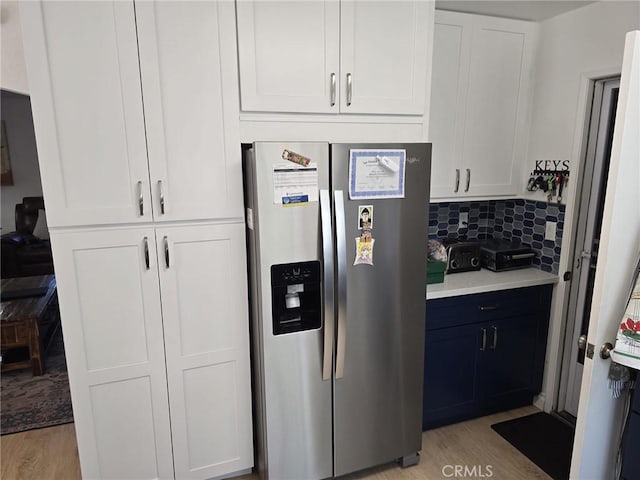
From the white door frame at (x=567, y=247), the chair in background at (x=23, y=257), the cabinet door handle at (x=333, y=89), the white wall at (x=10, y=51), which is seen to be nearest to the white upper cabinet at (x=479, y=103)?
the white door frame at (x=567, y=247)

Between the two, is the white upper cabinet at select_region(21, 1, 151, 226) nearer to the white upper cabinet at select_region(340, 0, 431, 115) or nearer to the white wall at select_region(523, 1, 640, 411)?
the white upper cabinet at select_region(340, 0, 431, 115)

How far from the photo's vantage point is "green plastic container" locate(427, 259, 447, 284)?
A: 241 cm

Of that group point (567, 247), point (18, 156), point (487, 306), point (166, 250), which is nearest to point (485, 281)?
point (487, 306)

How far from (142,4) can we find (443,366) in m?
2.29

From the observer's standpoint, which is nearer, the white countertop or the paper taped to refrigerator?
the paper taped to refrigerator

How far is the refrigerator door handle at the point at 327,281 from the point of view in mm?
1779

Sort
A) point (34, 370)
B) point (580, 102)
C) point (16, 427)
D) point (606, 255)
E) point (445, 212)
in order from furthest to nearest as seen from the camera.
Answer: point (34, 370) → point (445, 212) → point (16, 427) → point (580, 102) → point (606, 255)

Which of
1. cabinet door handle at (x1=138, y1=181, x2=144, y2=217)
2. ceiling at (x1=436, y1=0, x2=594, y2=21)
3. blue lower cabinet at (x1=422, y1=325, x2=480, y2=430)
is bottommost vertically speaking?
blue lower cabinet at (x1=422, y1=325, x2=480, y2=430)

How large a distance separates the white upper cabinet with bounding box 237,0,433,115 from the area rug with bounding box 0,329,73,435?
2.39 meters

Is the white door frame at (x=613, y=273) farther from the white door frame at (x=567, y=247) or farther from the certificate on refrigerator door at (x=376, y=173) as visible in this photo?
the white door frame at (x=567, y=247)

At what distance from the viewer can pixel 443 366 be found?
2.43 metres

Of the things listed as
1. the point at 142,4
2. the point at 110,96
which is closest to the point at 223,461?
the point at 110,96

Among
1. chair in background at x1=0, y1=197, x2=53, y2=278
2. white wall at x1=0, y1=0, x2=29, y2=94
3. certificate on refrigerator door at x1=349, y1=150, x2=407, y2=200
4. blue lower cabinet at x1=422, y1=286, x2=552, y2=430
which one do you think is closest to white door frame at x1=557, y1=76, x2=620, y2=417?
blue lower cabinet at x1=422, y1=286, x2=552, y2=430

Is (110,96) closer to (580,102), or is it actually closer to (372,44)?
(372,44)
